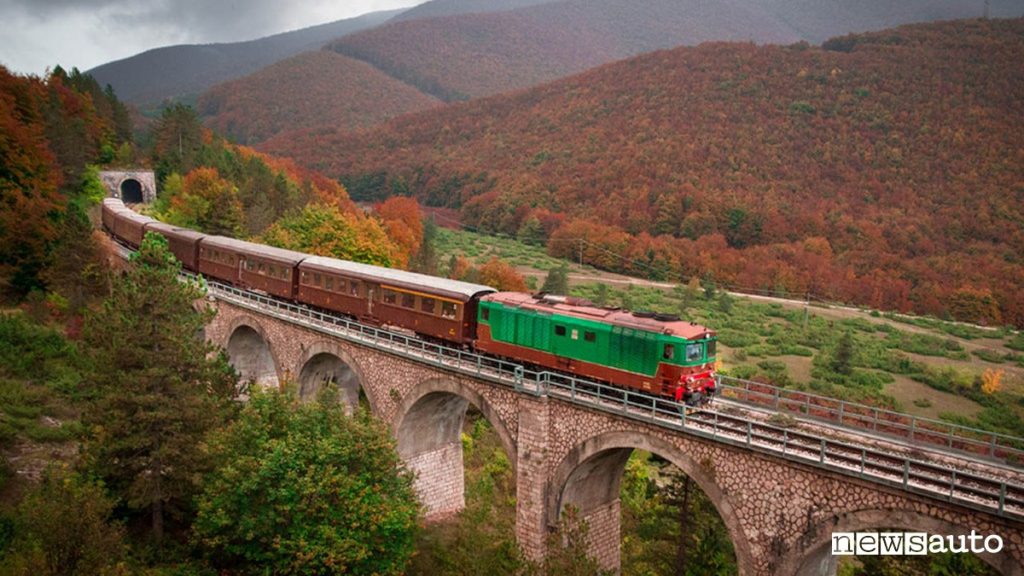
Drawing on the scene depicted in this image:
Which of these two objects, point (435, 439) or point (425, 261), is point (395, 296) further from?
point (425, 261)

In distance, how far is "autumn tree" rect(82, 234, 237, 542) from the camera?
19.5 m

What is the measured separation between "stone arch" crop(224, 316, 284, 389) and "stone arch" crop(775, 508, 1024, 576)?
30.0m

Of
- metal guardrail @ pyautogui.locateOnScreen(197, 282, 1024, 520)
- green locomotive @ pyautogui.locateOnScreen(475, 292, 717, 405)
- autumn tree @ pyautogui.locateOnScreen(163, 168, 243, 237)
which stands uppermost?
autumn tree @ pyautogui.locateOnScreen(163, 168, 243, 237)

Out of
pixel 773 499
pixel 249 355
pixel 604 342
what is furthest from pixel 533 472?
pixel 249 355

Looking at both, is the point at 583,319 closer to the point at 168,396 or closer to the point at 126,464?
the point at 168,396

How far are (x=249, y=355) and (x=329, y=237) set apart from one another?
1537 centimetres

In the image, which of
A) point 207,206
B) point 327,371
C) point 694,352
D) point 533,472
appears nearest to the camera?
point 694,352

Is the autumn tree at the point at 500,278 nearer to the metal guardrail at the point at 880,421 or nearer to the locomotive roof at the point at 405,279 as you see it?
the locomotive roof at the point at 405,279

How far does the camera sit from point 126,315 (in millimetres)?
20469

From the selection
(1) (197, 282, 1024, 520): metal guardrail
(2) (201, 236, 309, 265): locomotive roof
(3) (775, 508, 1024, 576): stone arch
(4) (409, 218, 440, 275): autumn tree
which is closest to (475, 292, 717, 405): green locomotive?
(1) (197, 282, 1024, 520): metal guardrail

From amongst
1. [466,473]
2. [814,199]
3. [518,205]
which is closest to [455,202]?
[518,205]

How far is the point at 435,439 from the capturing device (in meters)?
28.3

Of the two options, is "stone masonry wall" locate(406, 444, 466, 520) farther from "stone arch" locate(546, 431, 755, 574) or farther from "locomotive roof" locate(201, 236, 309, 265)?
"locomotive roof" locate(201, 236, 309, 265)

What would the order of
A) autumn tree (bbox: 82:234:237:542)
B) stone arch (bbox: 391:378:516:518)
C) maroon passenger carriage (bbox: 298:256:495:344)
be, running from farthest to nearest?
stone arch (bbox: 391:378:516:518), maroon passenger carriage (bbox: 298:256:495:344), autumn tree (bbox: 82:234:237:542)
